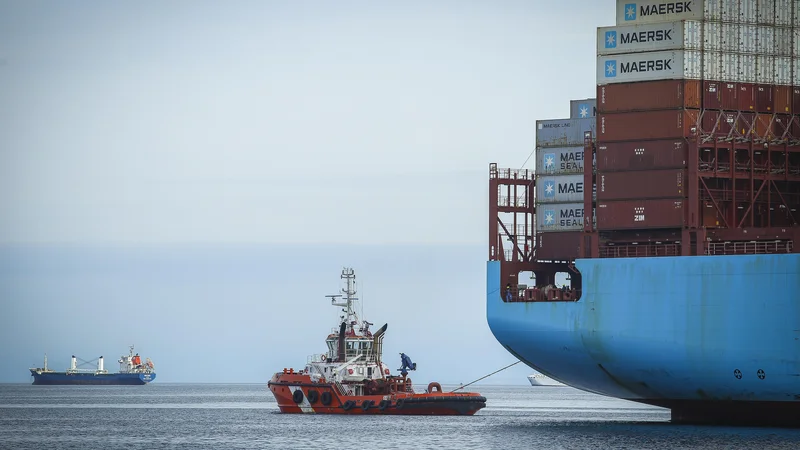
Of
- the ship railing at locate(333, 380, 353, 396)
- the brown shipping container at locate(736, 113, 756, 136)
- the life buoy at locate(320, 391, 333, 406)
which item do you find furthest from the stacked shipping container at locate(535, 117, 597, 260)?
the life buoy at locate(320, 391, 333, 406)

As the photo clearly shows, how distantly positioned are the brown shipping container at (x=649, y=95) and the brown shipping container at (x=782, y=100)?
3.76 meters

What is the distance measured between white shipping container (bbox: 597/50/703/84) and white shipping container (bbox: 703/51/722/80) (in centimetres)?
22

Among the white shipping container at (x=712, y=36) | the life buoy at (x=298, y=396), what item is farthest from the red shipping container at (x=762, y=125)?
the life buoy at (x=298, y=396)

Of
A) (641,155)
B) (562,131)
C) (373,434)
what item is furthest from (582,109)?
(373,434)

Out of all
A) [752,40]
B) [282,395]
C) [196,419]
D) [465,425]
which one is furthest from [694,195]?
[196,419]

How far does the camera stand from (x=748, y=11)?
6019 cm

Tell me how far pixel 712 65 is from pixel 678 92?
2049 mm

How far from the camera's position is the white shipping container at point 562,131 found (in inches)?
2559

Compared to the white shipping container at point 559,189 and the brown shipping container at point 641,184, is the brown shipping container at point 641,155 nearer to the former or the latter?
the brown shipping container at point 641,184

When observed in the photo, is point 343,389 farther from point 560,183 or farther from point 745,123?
point 745,123

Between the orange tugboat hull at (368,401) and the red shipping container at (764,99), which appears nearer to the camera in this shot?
the red shipping container at (764,99)

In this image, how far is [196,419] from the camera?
85.8 m

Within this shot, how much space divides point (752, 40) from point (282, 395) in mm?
33483

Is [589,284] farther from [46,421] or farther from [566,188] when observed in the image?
[46,421]
